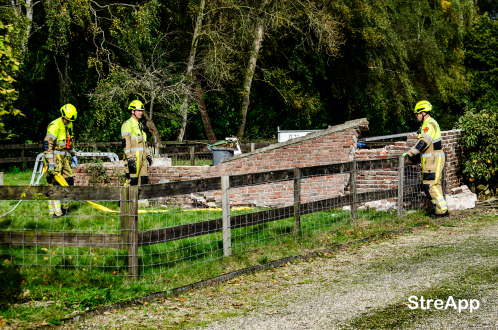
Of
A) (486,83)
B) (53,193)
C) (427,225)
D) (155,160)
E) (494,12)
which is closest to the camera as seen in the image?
(53,193)

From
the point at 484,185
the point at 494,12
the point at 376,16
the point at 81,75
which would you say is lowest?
the point at 484,185

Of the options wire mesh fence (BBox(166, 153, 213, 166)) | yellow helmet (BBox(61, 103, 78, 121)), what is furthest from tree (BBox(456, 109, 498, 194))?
wire mesh fence (BBox(166, 153, 213, 166))

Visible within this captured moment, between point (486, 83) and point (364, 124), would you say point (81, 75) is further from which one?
point (486, 83)

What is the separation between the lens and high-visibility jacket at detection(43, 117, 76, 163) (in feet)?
32.3

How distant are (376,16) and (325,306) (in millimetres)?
21837

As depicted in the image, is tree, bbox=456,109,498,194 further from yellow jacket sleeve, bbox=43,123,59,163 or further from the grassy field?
yellow jacket sleeve, bbox=43,123,59,163

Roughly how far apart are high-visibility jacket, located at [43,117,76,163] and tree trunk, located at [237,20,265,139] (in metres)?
13.9

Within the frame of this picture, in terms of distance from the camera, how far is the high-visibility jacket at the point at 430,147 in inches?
398

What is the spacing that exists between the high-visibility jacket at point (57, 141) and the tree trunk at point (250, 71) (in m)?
13.9

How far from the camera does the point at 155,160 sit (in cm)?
1489

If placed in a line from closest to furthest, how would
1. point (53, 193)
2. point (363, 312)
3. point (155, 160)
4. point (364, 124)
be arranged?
point (363, 312), point (53, 193), point (364, 124), point (155, 160)

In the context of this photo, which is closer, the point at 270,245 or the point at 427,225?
the point at 270,245

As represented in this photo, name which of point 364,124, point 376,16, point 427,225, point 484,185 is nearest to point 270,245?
point 427,225

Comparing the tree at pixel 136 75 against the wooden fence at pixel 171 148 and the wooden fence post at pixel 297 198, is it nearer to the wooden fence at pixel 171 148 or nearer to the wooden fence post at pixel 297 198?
the wooden fence at pixel 171 148
